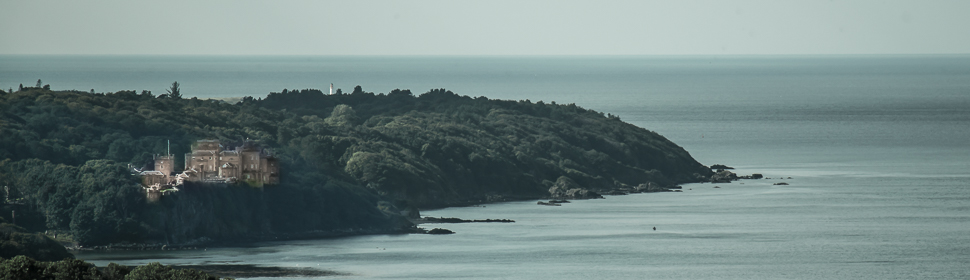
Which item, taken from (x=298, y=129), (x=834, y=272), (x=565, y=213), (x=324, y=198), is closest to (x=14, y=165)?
(x=324, y=198)

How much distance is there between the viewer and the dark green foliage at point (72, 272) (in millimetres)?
60344

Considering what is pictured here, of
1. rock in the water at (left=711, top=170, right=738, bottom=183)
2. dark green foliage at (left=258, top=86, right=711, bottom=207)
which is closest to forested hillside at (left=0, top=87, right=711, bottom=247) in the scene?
dark green foliage at (left=258, top=86, right=711, bottom=207)

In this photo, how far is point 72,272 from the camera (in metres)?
62.0

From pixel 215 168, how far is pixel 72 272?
5202cm

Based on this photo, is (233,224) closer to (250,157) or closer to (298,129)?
(250,157)

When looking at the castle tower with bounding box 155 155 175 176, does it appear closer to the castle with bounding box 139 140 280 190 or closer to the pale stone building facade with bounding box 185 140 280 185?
the castle with bounding box 139 140 280 190

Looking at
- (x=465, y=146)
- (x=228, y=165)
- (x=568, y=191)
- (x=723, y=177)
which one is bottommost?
(x=568, y=191)

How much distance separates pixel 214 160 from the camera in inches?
4528

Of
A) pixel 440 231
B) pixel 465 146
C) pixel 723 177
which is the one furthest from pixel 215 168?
pixel 723 177

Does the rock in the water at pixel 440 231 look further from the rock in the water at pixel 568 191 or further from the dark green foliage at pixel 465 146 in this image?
the rock in the water at pixel 568 191

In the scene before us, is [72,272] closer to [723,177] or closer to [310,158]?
[310,158]

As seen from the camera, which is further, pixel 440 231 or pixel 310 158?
pixel 310 158

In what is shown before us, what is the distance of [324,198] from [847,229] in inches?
1907

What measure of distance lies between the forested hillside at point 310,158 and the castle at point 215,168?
1.45m
